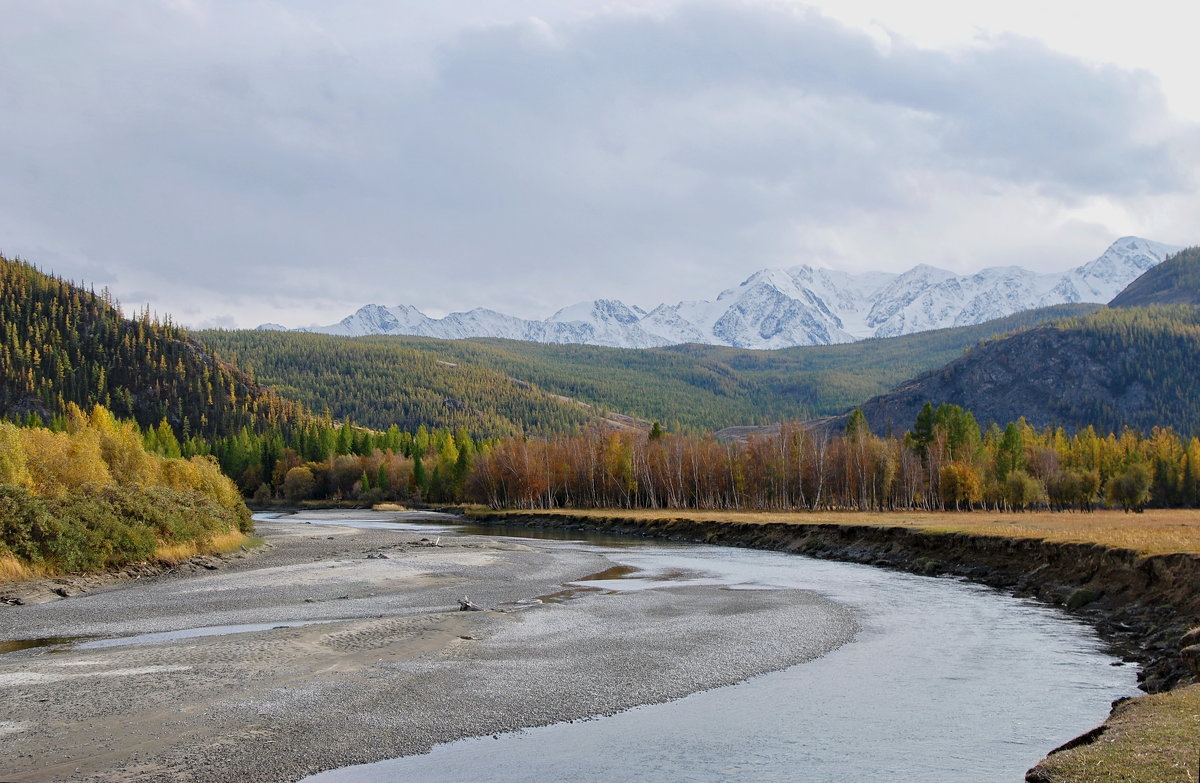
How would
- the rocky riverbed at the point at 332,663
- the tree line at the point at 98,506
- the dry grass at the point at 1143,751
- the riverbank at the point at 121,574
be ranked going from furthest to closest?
1. the tree line at the point at 98,506
2. the riverbank at the point at 121,574
3. the rocky riverbed at the point at 332,663
4. the dry grass at the point at 1143,751

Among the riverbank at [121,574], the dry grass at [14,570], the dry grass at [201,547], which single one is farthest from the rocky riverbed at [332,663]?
the dry grass at [201,547]

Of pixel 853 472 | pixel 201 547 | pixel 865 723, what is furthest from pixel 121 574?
pixel 853 472

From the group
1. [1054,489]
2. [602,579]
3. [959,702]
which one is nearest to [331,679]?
[959,702]

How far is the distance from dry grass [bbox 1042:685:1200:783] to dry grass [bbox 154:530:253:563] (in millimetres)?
54087

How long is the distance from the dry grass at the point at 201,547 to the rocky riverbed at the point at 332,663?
19.3ft

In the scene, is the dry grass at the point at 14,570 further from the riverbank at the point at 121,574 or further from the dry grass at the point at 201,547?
the dry grass at the point at 201,547

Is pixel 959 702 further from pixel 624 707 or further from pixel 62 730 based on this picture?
pixel 62 730

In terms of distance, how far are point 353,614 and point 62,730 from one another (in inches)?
737

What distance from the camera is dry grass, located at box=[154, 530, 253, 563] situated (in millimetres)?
56156

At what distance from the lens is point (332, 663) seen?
1077 inches

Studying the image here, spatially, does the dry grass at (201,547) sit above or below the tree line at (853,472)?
below

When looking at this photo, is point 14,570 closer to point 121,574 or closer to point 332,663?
point 121,574

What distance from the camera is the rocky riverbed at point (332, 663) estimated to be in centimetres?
1897

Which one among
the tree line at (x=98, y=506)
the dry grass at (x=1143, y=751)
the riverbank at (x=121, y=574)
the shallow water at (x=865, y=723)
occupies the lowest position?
the shallow water at (x=865, y=723)
